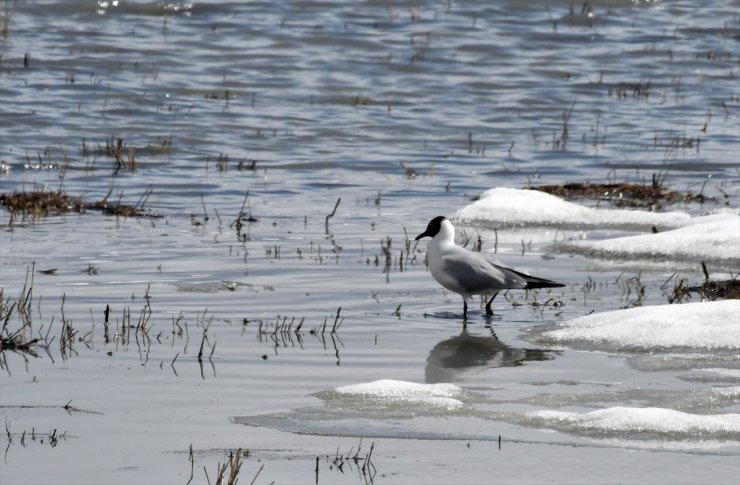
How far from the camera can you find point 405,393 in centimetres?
674

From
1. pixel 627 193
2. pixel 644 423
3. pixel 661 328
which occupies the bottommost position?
pixel 644 423

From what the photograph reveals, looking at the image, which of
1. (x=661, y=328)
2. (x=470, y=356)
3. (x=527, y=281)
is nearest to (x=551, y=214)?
(x=527, y=281)

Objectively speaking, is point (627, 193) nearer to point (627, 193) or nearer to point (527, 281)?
point (627, 193)

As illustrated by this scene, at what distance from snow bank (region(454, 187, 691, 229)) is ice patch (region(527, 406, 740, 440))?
6.84m

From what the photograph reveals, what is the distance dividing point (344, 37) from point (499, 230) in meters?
14.7

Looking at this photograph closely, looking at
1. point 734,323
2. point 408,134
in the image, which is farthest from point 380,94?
point 734,323

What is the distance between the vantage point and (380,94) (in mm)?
23219

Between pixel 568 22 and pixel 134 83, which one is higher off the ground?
pixel 568 22

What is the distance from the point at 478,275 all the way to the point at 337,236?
3083 millimetres

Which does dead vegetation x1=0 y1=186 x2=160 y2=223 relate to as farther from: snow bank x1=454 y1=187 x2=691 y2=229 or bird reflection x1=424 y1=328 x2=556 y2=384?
bird reflection x1=424 y1=328 x2=556 y2=384

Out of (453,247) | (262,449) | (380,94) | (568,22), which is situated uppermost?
(568,22)

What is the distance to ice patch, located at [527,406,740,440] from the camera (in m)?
6.09

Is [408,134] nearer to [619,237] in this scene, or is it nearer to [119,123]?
[119,123]

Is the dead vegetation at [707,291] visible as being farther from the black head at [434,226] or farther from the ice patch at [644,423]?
the ice patch at [644,423]
